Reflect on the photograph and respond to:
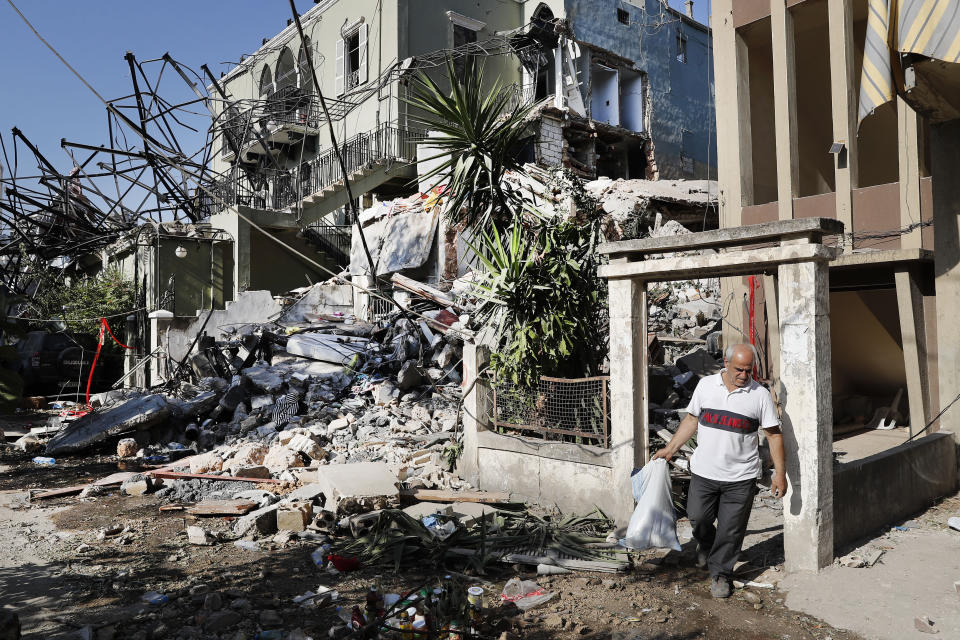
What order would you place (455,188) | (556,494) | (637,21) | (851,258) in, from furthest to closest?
(637,21), (851,258), (455,188), (556,494)

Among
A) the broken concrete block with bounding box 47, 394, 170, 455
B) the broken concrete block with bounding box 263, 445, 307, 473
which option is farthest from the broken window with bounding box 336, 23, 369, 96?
the broken concrete block with bounding box 263, 445, 307, 473

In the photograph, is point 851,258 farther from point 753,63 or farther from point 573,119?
point 573,119

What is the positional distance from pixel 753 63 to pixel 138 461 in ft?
37.3

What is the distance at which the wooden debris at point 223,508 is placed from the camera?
683 cm

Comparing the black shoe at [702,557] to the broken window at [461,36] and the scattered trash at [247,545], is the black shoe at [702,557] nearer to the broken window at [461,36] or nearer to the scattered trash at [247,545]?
the scattered trash at [247,545]

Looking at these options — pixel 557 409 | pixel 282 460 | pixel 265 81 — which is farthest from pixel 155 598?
pixel 265 81

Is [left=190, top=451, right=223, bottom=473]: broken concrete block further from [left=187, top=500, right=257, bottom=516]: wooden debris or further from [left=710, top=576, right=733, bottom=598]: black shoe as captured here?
[left=710, top=576, right=733, bottom=598]: black shoe

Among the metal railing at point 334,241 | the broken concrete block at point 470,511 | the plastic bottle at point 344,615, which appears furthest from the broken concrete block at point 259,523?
the metal railing at point 334,241

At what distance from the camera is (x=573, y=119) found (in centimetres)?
2034

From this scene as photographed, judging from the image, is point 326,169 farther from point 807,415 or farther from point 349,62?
point 807,415

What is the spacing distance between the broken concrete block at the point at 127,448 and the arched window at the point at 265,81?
18.3 meters

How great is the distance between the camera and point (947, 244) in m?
6.62

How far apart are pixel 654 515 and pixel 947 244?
4.26 metres

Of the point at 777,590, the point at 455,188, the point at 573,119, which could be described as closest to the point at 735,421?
the point at 777,590
